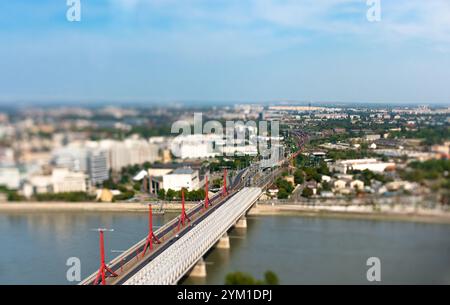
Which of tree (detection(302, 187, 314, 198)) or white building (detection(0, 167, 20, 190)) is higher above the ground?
white building (detection(0, 167, 20, 190))

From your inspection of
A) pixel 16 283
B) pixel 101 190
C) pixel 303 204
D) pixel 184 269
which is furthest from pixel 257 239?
pixel 16 283

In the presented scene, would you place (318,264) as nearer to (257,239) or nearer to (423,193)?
(423,193)

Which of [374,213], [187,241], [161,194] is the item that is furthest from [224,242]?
[161,194]

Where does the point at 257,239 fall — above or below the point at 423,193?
below

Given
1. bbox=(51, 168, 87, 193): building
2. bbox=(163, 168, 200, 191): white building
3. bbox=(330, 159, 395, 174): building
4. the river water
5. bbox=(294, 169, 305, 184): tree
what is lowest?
the river water

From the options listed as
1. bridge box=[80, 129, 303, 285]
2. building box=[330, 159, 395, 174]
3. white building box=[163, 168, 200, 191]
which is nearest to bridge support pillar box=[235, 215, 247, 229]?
bridge box=[80, 129, 303, 285]

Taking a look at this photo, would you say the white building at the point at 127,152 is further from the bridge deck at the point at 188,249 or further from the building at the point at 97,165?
the bridge deck at the point at 188,249

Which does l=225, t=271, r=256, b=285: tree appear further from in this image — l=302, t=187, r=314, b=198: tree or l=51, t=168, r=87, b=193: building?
l=302, t=187, r=314, b=198: tree
